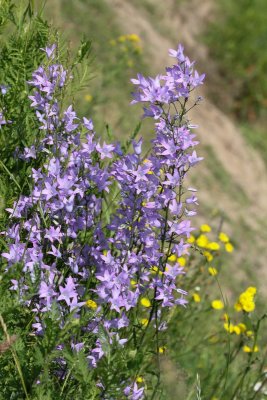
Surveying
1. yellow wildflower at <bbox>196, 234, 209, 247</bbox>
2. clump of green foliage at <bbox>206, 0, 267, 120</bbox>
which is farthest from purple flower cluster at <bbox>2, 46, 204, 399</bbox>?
clump of green foliage at <bbox>206, 0, 267, 120</bbox>

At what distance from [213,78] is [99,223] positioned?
21.8 feet

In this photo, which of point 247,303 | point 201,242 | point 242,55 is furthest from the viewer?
point 242,55

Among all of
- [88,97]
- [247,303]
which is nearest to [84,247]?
[247,303]

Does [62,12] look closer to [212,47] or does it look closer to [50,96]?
[212,47]

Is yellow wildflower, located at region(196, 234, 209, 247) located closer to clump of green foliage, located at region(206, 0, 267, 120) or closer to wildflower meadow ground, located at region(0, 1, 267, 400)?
wildflower meadow ground, located at region(0, 1, 267, 400)

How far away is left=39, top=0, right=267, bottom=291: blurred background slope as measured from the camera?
679 centimetres

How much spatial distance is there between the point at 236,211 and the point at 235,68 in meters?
2.49

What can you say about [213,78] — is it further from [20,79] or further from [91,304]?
[91,304]

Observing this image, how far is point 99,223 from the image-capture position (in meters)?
2.51

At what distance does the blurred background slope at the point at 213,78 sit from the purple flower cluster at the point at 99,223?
267cm

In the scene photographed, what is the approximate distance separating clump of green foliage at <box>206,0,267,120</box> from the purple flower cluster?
6.73 metres

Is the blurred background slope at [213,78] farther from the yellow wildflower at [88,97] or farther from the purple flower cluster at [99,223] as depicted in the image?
the purple flower cluster at [99,223]

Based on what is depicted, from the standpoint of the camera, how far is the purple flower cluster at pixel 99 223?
2320mm

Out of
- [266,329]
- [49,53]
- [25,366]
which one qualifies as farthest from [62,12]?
[25,366]
